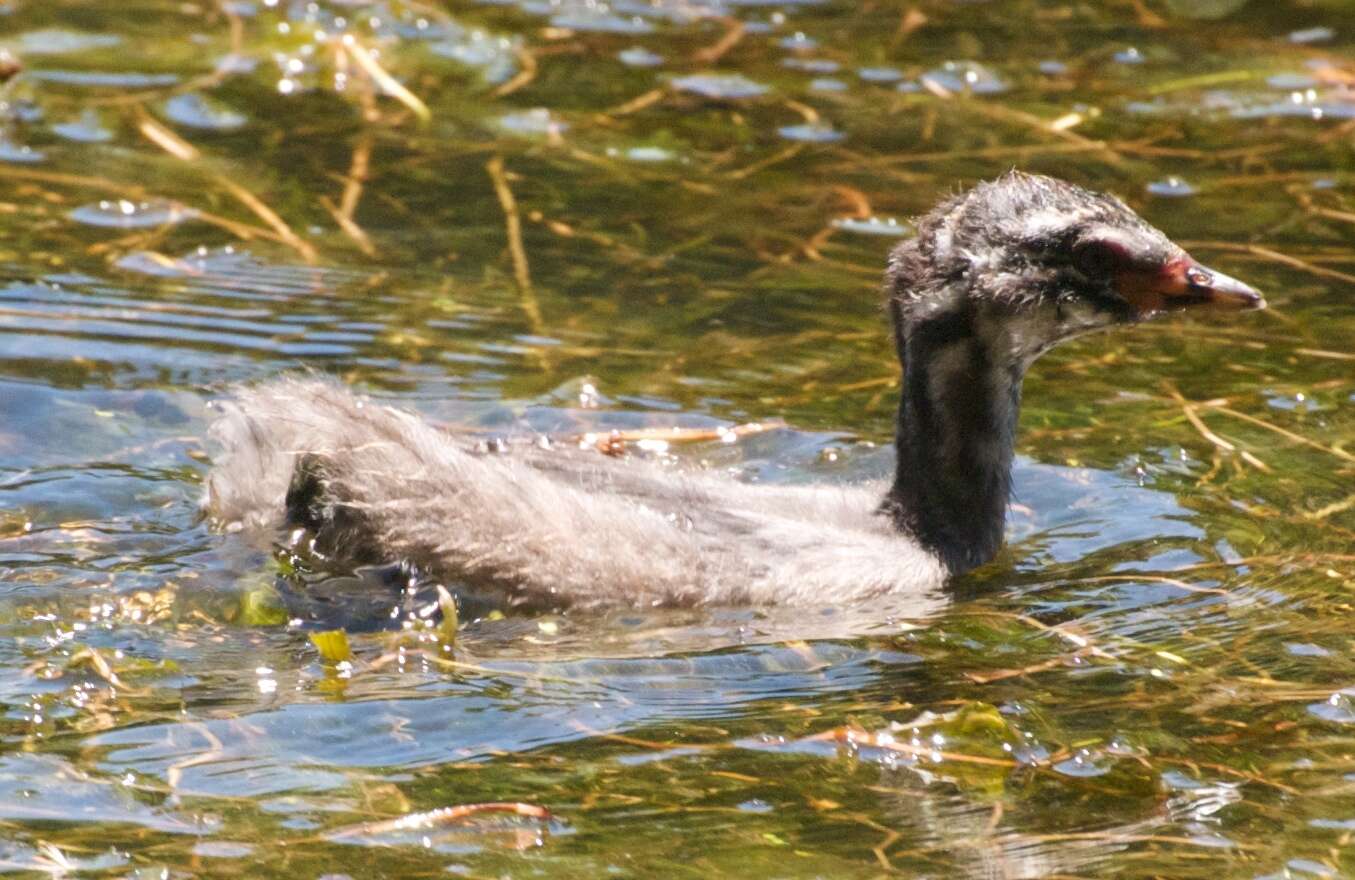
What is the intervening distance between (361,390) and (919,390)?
6.65 feet

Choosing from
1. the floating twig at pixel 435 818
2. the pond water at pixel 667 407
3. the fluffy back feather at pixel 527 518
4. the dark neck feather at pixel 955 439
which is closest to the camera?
the floating twig at pixel 435 818

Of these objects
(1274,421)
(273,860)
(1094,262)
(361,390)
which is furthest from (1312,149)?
(273,860)

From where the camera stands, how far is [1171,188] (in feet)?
30.7

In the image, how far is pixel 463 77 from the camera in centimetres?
1080

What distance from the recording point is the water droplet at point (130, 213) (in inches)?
347

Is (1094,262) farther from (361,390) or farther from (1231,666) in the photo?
(361,390)

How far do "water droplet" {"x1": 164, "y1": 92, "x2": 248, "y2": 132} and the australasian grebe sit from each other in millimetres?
4084

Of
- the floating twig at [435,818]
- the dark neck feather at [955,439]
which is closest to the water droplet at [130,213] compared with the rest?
the dark neck feather at [955,439]

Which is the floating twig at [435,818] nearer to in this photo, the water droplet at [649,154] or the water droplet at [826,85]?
the water droplet at [649,154]

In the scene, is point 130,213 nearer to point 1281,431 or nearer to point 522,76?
point 522,76

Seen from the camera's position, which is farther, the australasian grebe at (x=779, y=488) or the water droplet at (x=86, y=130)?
the water droplet at (x=86, y=130)

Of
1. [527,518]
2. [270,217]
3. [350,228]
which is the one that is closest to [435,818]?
[527,518]

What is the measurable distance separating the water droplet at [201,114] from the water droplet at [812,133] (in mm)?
2504

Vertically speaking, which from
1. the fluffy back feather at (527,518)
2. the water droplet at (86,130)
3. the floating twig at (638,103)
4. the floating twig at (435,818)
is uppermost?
the floating twig at (638,103)
